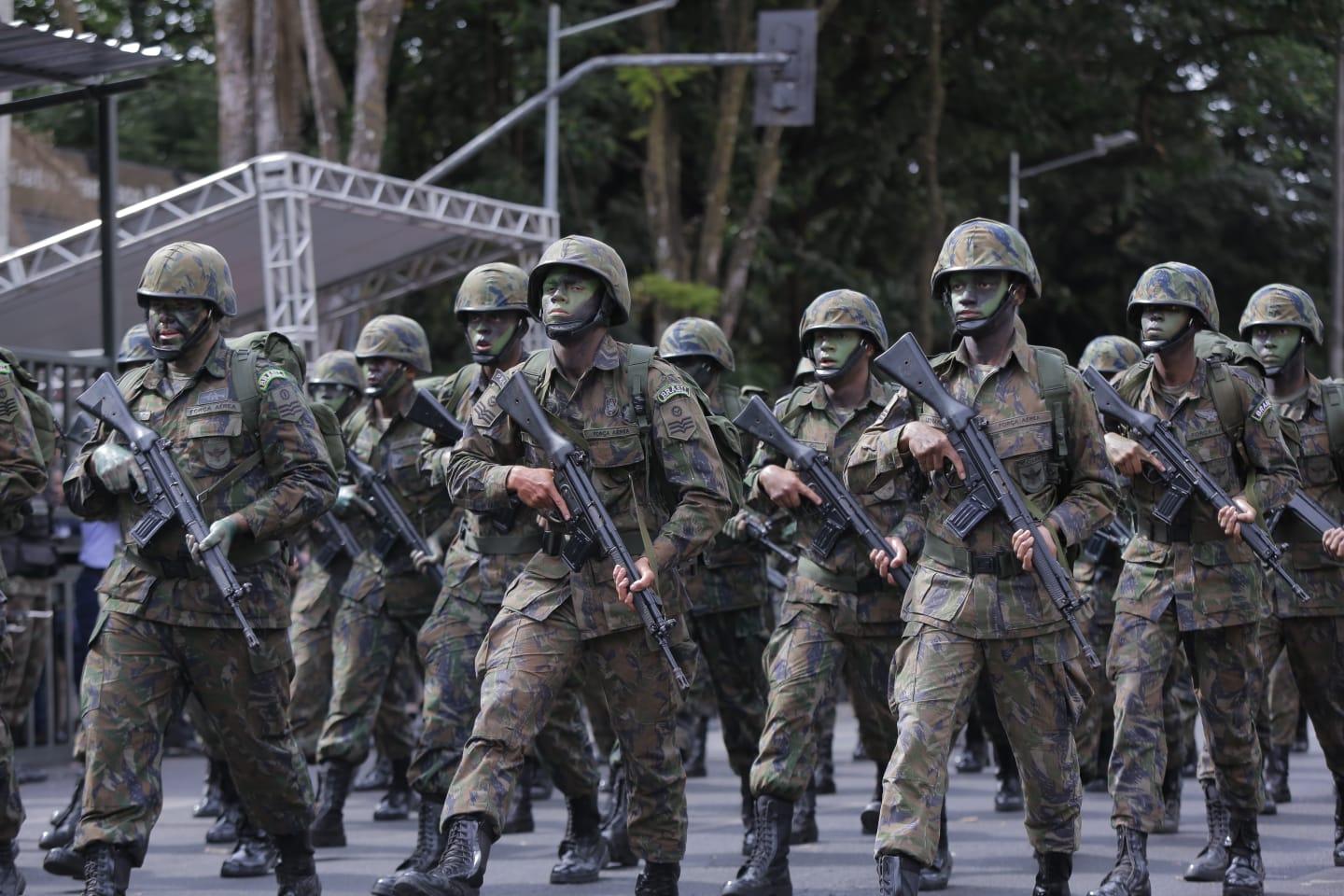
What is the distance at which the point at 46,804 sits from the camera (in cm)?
1111

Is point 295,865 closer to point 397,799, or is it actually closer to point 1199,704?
point 397,799

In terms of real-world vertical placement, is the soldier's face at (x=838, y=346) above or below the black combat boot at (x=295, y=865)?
above

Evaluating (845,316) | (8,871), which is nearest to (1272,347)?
(845,316)

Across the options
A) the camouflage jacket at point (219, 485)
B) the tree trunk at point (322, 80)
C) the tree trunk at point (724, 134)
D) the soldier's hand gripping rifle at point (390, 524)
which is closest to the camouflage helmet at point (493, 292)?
the soldier's hand gripping rifle at point (390, 524)

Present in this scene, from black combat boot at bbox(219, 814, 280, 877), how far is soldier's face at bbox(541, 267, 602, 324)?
2.82m

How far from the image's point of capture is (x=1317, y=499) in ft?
30.6

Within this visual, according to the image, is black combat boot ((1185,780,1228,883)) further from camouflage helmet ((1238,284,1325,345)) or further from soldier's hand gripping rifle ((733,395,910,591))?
camouflage helmet ((1238,284,1325,345))

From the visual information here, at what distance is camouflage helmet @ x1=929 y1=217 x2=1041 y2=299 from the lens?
677 cm

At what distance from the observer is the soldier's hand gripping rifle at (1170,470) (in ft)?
25.6

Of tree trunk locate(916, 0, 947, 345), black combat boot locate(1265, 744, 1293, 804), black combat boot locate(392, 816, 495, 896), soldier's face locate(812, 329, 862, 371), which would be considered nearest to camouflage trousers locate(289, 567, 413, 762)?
soldier's face locate(812, 329, 862, 371)

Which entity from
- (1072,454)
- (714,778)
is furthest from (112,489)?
(714,778)

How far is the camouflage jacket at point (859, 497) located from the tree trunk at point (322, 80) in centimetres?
1149

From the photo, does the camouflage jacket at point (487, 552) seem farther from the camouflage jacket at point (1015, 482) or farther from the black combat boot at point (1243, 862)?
the black combat boot at point (1243, 862)

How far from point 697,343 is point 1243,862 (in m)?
3.55
